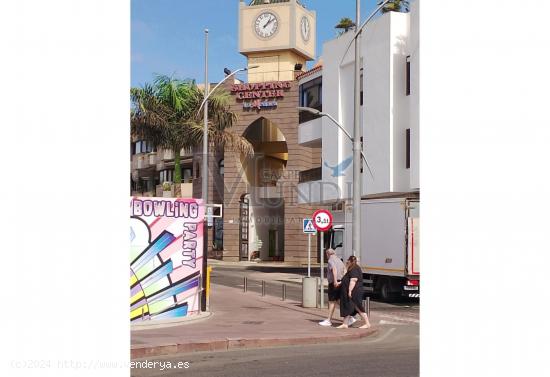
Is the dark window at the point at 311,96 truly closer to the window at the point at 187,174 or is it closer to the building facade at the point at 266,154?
the building facade at the point at 266,154

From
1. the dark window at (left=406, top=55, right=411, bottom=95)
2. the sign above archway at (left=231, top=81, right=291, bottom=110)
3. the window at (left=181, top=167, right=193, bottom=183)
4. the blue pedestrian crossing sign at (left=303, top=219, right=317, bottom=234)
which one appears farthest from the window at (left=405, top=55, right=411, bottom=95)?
the window at (left=181, top=167, right=193, bottom=183)

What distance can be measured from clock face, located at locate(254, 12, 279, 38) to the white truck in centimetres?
3078

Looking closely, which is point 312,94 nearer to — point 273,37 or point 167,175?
point 273,37

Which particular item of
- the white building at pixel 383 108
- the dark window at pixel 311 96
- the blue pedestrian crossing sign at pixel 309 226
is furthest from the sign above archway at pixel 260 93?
the blue pedestrian crossing sign at pixel 309 226

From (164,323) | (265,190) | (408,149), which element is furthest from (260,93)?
(164,323)

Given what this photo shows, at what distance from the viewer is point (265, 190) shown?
52781 mm

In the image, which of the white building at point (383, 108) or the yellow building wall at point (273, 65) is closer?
the white building at point (383, 108)

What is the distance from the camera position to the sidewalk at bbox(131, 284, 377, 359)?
12.1 meters

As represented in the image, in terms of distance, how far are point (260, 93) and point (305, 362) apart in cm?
4070

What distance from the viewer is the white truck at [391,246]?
22.7 m

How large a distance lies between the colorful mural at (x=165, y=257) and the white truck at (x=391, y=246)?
7152mm
